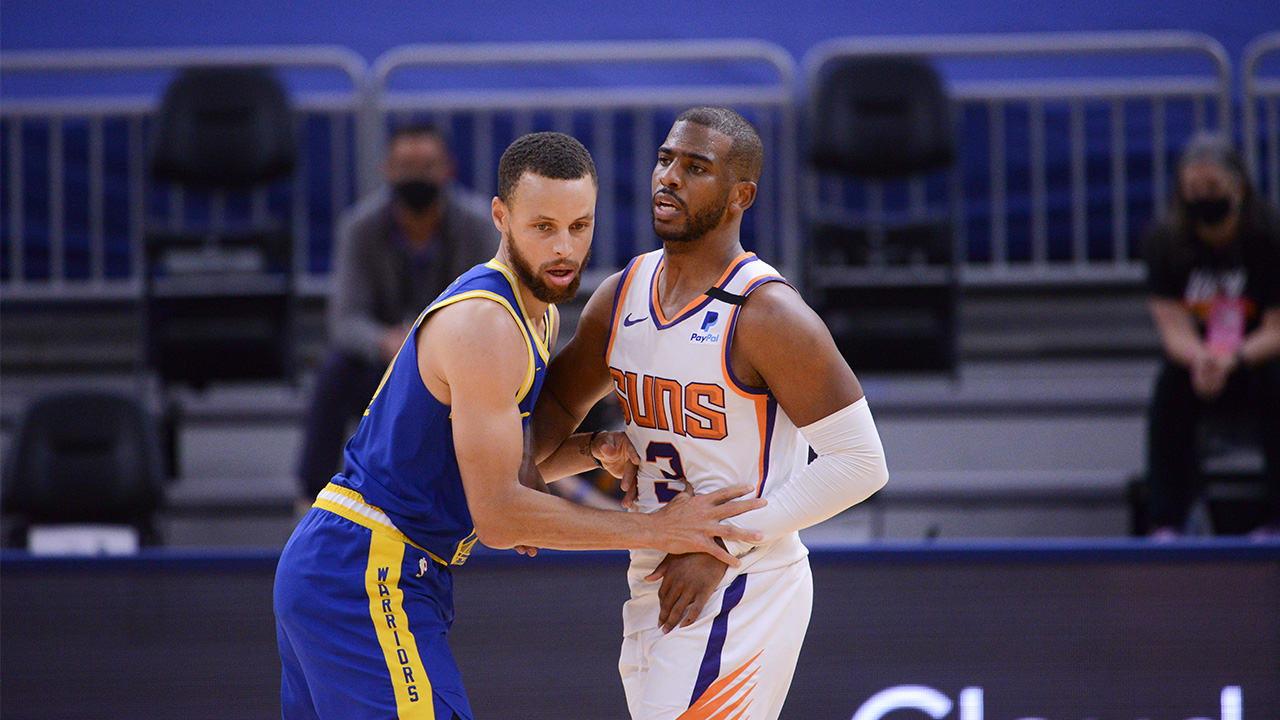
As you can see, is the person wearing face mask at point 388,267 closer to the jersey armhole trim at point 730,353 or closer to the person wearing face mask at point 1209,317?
the jersey armhole trim at point 730,353

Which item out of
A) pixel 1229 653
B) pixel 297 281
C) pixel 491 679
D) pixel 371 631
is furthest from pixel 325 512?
pixel 297 281

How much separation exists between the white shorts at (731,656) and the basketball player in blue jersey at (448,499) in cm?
16

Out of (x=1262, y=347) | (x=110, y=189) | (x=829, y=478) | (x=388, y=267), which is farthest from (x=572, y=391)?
(x=110, y=189)

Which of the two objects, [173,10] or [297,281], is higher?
[173,10]

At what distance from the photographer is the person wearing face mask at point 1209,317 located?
5309 mm

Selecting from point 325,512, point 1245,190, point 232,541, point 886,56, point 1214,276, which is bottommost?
point 232,541

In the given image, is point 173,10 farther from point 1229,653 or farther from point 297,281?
point 1229,653

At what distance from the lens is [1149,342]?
6.67m

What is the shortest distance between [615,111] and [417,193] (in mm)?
1680

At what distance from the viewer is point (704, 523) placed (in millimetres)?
2758

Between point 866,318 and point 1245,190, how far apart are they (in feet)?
5.71

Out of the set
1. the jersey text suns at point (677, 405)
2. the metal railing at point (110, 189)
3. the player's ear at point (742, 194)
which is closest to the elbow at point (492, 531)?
the jersey text suns at point (677, 405)

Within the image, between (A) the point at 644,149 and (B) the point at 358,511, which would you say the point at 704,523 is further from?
(A) the point at 644,149

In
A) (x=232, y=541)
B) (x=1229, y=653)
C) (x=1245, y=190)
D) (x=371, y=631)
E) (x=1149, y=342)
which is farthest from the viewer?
(x=1149, y=342)
